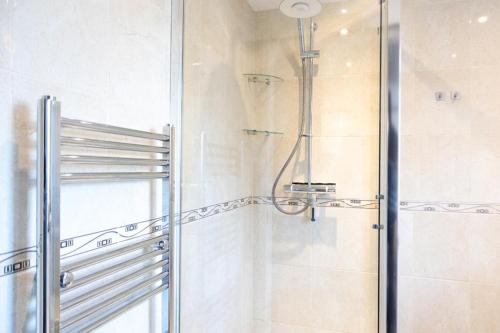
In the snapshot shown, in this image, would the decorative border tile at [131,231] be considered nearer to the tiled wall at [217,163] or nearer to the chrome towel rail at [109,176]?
the tiled wall at [217,163]

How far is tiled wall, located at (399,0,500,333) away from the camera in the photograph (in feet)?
5.33

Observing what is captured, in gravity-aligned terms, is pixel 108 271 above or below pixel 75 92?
below

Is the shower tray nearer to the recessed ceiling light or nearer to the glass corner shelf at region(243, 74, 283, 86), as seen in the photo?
the glass corner shelf at region(243, 74, 283, 86)

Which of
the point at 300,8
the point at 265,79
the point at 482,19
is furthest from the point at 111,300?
the point at 482,19

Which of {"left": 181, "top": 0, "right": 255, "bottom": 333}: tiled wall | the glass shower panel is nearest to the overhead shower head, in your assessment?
the glass shower panel

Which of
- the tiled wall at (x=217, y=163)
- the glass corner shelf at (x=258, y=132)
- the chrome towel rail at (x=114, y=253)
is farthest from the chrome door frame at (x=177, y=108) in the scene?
the glass corner shelf at (x=258, y=132)

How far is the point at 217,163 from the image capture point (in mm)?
1478

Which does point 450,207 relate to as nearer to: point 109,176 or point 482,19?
point 482,19

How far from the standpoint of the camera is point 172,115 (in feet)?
3.94

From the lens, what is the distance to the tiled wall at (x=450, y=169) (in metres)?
1.63

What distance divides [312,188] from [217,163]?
54 centimetres

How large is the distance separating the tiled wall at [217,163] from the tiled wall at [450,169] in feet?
2.79

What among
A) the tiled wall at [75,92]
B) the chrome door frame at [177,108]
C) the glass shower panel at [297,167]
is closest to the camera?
the tiled wall at [75,92]

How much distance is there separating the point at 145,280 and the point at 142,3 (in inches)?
34.6
